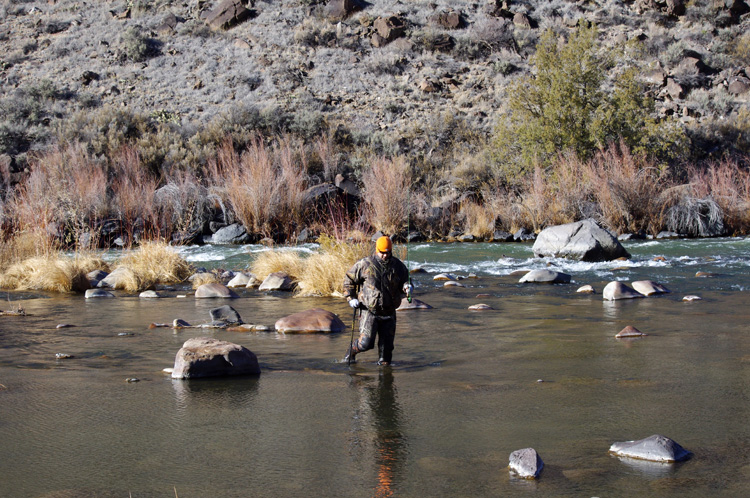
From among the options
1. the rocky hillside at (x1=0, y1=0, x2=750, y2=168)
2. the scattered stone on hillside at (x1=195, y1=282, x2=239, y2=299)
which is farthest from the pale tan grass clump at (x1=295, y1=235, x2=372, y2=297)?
the rocky hillside at (x1=0, y1=0, x2=750, y2=168)

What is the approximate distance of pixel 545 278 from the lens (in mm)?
14266

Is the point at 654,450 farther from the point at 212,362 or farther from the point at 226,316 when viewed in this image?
the point at 226,316

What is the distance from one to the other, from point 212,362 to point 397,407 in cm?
204

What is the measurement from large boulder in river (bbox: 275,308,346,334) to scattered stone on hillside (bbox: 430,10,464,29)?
4085 cm

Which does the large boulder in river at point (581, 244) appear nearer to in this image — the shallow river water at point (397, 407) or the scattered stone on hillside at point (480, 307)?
the shallow river water at point (397, 407)

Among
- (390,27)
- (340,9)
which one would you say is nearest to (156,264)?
(390,27)

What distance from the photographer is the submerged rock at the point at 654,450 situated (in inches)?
184

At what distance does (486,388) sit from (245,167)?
790 inches

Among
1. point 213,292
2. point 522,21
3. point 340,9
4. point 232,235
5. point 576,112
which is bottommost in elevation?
point 213,292

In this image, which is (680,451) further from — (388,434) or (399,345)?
(399,345)

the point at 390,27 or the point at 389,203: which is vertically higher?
the point at 390,27

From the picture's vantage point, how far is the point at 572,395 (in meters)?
6.27

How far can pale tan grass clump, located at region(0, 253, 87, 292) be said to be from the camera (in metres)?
14.3

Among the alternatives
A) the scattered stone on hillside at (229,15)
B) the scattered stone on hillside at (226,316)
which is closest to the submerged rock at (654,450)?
the scattered stone on hillside at (226,316)
